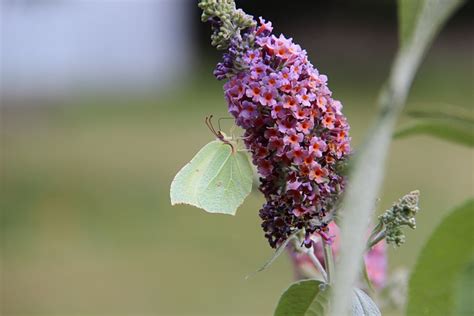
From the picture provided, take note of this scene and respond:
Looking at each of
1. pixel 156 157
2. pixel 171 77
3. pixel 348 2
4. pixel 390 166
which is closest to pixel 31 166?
pixel 156 157

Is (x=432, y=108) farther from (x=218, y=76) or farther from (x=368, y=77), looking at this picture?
(x=368, y=77)

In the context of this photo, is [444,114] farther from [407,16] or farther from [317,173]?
[317,173]

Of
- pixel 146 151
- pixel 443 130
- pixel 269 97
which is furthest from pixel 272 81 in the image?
pixel 146 151

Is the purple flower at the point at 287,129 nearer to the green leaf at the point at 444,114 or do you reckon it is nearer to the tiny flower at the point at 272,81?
the tiny flower at the point at 272,81

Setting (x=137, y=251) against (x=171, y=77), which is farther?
(x=171, y=77)

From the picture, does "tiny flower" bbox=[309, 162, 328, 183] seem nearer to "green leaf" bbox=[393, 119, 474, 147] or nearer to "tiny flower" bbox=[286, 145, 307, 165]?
"tiny flower" bbox=[286, 145, 307, 165]

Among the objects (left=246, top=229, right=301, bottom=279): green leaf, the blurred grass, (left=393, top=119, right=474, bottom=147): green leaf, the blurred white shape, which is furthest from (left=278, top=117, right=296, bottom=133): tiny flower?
the blurred white shape

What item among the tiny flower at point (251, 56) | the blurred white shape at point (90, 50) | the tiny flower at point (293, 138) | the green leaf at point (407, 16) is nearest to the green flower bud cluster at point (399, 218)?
the tiny flower at point (293, 138)
